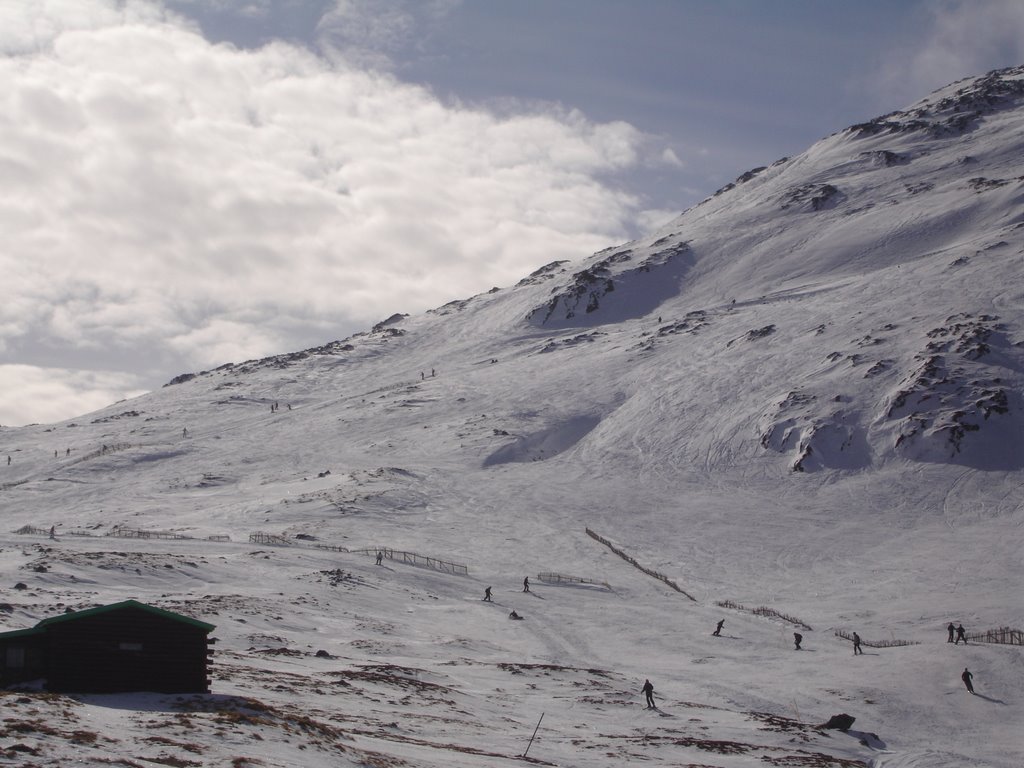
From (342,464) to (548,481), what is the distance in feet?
69.1

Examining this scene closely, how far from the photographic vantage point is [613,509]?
270 ft

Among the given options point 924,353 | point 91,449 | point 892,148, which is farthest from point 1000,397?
point 892,148

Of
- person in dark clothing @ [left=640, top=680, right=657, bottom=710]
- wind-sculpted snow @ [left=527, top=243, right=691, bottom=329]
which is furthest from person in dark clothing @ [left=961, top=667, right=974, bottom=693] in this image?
wind-sculpted snow @ [left=527, top=243, right=691, bottom=329]

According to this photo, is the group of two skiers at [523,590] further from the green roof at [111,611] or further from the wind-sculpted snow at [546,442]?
the wind-sculpted snow at [546,442]

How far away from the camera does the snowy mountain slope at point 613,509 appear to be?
3234 cm

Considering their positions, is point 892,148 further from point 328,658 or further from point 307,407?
point 328,658

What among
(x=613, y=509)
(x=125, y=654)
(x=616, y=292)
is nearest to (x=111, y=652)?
(x=125, y=654)

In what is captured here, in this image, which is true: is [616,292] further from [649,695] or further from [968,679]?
[649,695]

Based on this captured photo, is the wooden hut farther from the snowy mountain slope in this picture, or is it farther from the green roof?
the snowy mountain slope

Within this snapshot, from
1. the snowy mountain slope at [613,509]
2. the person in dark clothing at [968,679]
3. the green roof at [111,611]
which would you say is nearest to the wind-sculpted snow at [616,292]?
the snowy mountain slope at [613,509]

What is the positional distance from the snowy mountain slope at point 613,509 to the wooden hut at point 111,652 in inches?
48.9

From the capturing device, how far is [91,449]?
11581cm

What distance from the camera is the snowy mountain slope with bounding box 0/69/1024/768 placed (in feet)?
106

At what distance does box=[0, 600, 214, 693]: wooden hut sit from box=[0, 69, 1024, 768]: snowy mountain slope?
1.24 m
